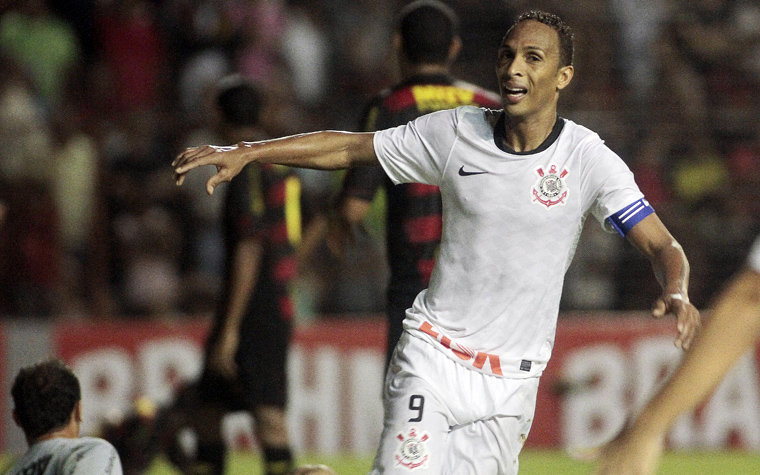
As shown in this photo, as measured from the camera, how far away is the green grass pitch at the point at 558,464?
9047 millimetres

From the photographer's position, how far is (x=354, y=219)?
5.92 metres

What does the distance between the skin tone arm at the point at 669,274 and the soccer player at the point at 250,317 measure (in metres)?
3.06

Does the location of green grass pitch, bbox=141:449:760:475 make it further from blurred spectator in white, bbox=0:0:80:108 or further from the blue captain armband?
the blue captain armband

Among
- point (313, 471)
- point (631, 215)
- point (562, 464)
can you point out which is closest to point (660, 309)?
point (631, 215)

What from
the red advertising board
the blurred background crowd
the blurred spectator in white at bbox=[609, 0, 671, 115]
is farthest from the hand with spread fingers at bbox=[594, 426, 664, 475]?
the blurred spectator in white at bbox=[609, 0, 671, 115]

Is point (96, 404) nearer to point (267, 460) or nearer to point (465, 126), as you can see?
point (267, 460)

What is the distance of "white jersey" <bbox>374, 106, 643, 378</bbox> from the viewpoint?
4367 millimetres

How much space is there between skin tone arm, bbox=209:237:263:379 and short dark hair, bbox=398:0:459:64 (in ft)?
5.12

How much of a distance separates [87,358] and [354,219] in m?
4.77

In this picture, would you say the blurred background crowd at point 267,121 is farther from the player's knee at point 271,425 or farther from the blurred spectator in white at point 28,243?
the player's knee at point 271,425

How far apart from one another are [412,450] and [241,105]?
3139mm

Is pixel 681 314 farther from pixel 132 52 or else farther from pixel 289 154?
pixel 132 52

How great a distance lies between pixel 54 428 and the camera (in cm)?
447

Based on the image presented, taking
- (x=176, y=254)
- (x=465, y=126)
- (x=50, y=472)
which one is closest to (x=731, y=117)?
(x=176, y=254)
